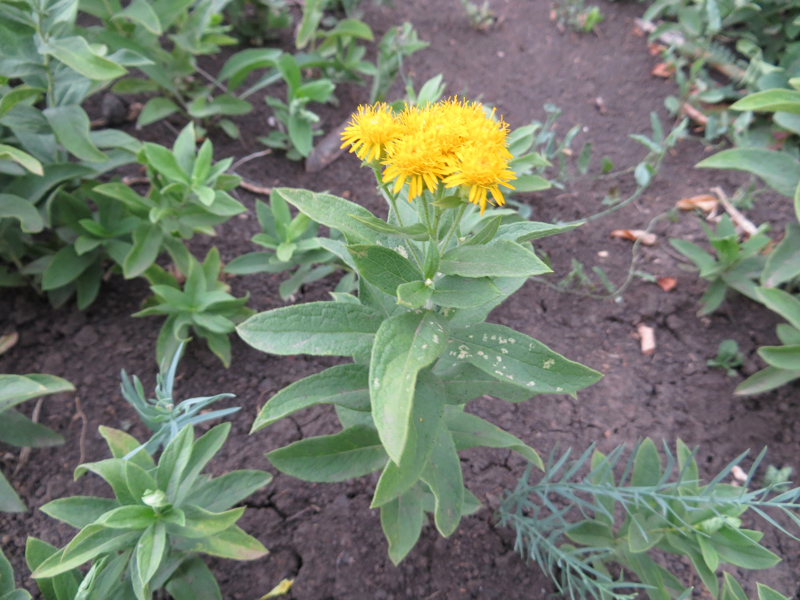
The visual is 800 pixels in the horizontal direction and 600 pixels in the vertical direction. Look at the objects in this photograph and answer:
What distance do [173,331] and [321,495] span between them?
3.08 ft

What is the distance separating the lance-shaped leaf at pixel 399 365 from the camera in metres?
1.04

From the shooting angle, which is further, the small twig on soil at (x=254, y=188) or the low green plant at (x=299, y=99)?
the small twig on soil at (x=254, y=188)

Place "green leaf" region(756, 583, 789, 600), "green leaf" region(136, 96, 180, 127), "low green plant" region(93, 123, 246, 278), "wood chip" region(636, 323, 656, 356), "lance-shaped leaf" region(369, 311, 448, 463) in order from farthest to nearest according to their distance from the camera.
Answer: "green leaf" region(136, 96, 180, 127) < "wood chip" region(636, 323, 656, 356) < "low green plant" region(93, 123, 246, 278) < "green leaf" region(756, 583, 789, 600) < "lance-shaped leaf" region(369, 311, 448, 463)

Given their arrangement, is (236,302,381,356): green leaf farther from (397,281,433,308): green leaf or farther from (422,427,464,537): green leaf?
(422,427,464,537): green leaf

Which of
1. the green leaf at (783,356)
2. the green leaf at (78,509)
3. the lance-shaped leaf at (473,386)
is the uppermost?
the lance-shaped leaf at (473,386)

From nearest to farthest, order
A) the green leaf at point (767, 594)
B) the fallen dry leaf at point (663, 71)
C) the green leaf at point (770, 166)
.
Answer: the green leaf at point (767, 594) < the green leaf at point (770, 166) < the fallen dry leaf at point (663, 71)

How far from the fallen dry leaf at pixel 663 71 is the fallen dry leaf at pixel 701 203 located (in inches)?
52.9

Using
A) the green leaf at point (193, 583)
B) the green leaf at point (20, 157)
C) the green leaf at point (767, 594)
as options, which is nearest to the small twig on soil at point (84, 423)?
the green leaf at point (193, 583)

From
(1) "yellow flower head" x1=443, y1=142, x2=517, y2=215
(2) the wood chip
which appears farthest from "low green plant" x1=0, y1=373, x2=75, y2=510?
(2) the wood chip

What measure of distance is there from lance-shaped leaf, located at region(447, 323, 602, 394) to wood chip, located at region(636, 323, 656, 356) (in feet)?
4.97

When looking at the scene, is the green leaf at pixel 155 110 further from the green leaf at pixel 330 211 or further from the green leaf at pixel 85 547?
the green leaf at pixel 85 547

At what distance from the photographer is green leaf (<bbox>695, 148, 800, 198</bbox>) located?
2.28 meters

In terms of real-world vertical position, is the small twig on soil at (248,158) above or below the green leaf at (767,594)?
below

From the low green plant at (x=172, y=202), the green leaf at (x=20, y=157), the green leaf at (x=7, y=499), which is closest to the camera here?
the green leaf at (x=7, y=499)
